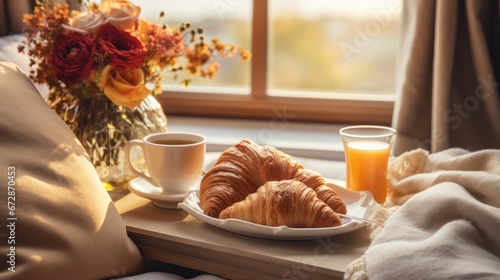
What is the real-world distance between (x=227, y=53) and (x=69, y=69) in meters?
0.35

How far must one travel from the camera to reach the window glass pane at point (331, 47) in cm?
201

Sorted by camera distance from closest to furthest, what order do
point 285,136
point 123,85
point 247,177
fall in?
point 247,177 < point 123,85 < point 285,136

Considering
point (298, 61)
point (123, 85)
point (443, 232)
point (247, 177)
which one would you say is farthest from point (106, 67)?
point (298, 61)

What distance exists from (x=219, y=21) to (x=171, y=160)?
92cm

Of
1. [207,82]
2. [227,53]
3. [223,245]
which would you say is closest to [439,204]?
[223,245]

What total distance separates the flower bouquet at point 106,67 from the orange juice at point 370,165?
1.15 feet

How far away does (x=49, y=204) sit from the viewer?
1029 mm

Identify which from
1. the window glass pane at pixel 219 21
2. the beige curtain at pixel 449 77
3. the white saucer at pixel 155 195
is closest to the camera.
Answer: the white saucer at pixel 155 195

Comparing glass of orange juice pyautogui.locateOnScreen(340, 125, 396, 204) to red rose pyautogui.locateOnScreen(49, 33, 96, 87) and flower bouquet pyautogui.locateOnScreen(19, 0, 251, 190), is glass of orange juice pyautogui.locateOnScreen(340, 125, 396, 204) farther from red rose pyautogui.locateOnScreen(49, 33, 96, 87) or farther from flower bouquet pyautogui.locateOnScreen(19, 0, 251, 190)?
red rose pyautogui.locateOnScreen(49, 33, 96, 87)

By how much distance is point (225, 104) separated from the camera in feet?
6.78

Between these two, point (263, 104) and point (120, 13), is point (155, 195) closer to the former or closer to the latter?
point (120, 13)

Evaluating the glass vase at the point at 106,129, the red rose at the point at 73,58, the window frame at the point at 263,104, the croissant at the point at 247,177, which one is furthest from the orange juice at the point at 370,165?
the window frame at the point at 263,104

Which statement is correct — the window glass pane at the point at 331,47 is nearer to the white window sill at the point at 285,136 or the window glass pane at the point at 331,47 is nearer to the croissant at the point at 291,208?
the white window sill at the point at 285,136

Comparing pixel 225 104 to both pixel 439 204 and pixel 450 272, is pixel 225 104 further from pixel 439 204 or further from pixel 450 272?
pixel 450 272
